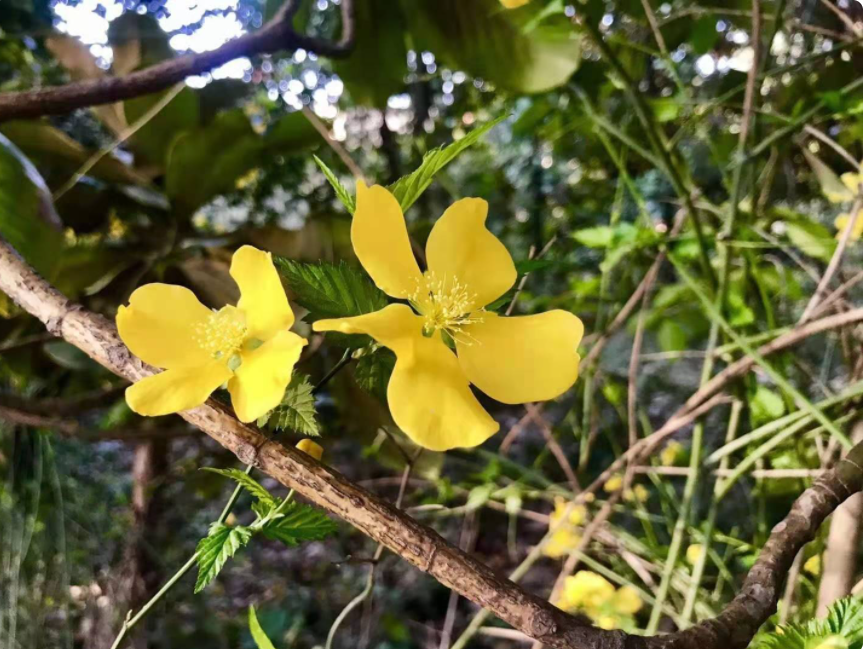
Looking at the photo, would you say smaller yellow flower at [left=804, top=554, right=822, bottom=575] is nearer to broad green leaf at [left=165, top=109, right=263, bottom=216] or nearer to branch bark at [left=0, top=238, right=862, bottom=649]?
branch bark at [left=0, top=238, right=862, bottom=649]

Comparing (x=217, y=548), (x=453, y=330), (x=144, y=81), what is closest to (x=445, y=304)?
(x=453, y=330)

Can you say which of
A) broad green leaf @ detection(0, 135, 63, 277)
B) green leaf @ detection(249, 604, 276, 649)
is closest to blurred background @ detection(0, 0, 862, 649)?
broad green leaf @ detection(0, 135, 63, 277)

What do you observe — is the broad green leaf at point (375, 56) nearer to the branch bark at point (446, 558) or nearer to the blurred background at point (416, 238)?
the blurred background at point (416, 238)

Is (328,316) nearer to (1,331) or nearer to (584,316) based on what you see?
(1,331)

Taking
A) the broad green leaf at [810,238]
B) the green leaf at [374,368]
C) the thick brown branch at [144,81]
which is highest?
the thick brown branch at [144,81]

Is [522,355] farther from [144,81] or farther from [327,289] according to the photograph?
[144,81]

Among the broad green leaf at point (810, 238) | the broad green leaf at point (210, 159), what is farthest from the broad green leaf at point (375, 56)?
the broad green leaf at point (810, 238)

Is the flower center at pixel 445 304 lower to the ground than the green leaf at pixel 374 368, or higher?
higher
